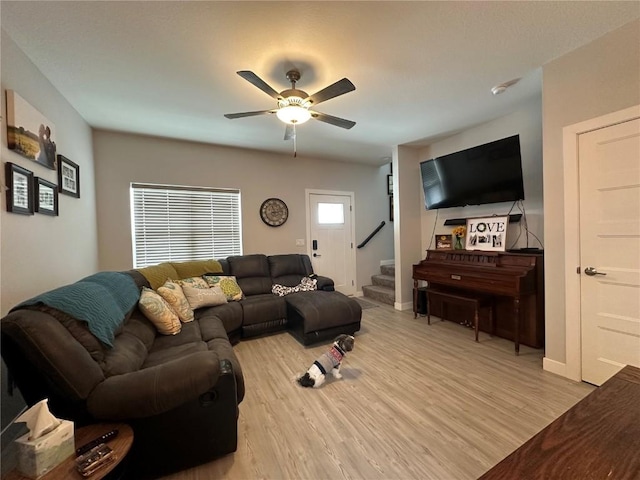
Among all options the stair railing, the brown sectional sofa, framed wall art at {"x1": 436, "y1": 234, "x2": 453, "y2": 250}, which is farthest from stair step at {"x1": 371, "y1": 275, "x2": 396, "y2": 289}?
the brown sectional sofa

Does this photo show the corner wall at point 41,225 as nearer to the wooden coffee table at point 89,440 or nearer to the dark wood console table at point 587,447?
the wooden coffee table at point 89,440

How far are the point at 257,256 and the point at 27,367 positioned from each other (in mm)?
2926

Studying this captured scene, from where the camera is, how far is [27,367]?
1155 mm

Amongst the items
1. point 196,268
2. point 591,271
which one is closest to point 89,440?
point 196,268

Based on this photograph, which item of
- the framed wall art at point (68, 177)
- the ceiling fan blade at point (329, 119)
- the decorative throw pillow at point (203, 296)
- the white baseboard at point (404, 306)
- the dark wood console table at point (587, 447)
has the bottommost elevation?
the white baseboard at point (404, 306)

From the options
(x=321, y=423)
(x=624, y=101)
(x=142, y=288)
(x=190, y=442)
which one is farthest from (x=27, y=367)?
(x=624, y=101)

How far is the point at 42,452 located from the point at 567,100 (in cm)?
377

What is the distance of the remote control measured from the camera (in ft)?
3.43

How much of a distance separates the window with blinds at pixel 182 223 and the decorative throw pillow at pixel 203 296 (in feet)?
3.73

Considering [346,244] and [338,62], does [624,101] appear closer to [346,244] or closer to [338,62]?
[338,62]

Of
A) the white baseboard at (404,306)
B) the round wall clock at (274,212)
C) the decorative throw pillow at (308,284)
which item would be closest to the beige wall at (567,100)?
the white baseboard at (404,306)

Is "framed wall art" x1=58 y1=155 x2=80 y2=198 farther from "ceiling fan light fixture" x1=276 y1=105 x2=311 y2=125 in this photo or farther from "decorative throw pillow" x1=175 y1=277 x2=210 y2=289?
"ceiling fan light fixture" x1=276 y1=105 x2=311 y2=125

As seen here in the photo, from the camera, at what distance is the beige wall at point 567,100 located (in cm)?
185

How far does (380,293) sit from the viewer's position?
482 centimetres
